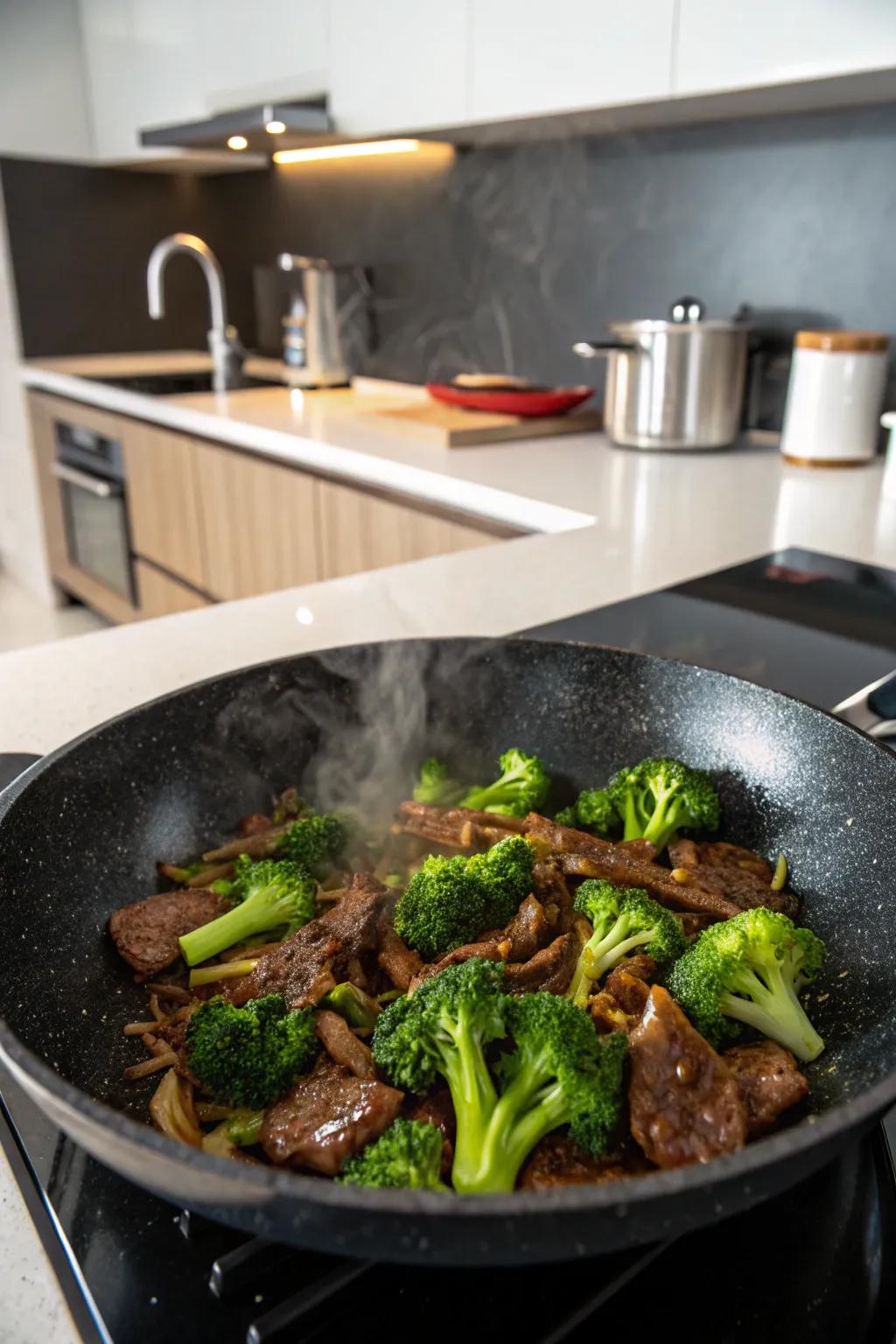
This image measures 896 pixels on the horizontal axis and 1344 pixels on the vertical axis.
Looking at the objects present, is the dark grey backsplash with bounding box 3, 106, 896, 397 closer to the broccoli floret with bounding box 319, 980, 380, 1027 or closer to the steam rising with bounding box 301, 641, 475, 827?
the steam rising with bounding box 301, 641, 475, 827

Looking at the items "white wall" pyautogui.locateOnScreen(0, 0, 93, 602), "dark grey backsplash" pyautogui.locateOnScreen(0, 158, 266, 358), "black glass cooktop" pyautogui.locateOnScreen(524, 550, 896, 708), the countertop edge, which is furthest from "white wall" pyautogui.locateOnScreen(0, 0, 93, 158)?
"black glass cooktop" pyautogui.locateOnScreen(524, 550, 896, 708)

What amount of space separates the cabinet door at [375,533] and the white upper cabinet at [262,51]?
114 cm

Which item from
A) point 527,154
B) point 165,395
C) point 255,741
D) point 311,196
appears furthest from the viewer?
point 311,196

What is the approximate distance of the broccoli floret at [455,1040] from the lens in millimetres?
528

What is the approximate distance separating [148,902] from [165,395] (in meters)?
2.78

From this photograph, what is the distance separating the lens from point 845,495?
194 centimetres

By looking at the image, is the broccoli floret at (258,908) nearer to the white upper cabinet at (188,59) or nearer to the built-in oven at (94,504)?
the white upper cabinet at (188,59)

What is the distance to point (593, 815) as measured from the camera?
2.79 feet

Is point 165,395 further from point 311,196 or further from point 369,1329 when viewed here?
Answer: point 369,1329

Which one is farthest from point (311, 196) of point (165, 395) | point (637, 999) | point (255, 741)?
point (637, 999)

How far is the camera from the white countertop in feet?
3.43

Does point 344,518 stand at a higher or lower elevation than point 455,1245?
lower

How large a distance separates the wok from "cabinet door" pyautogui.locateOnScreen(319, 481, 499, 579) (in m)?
1.12

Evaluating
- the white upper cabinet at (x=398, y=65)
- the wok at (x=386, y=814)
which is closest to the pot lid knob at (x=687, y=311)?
the white upper cabinet at (x=398, y=65)
